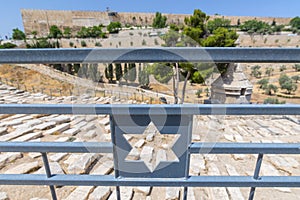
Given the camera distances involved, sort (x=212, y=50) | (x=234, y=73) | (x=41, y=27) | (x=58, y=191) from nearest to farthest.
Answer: (x=212, y=50), (x=58, y=191), (x=234, y=73), (x=41, y=27)

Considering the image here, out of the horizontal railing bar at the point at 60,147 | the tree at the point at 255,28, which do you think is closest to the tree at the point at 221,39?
the horizontal railing bar at the point at 60,147

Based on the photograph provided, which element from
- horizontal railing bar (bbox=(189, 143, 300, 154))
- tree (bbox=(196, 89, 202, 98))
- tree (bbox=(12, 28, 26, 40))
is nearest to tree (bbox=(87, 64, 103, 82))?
horizontal railing bar (bbox=(189, 143, 300, 154))

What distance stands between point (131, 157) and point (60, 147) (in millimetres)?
573

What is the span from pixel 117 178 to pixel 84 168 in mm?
1532

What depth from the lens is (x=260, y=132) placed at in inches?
150

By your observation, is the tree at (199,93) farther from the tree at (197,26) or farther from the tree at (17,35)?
the tree at (17,35)

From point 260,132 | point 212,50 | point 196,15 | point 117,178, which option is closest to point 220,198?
point 117,178

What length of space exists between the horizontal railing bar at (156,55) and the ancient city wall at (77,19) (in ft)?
161

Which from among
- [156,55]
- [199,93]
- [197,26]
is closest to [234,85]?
[197,26]

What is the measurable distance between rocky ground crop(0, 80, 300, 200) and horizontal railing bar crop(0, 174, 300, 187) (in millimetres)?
277

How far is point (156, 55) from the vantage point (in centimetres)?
62

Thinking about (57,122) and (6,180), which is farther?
(57,122)

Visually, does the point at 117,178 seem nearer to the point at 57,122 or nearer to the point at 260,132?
the point at 57,122

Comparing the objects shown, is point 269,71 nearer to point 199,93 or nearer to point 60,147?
point 199,93
